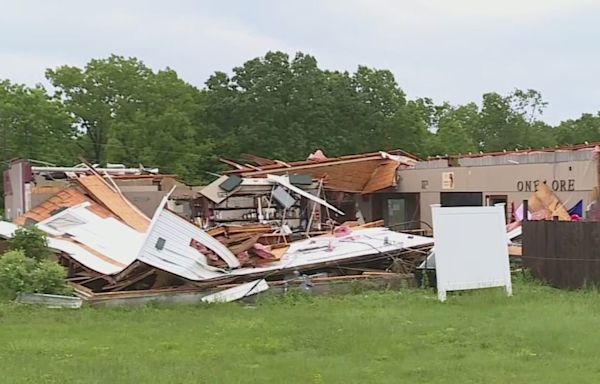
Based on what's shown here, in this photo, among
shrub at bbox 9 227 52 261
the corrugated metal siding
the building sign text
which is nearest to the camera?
shrub at bbox 9 227 52 261

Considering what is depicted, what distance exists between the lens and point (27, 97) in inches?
2078

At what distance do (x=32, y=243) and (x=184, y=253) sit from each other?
312 cm

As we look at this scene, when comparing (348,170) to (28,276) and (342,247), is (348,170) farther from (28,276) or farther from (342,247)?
(28,276)

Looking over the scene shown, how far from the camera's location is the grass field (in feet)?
24.2

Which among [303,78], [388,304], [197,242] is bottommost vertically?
[388,304]

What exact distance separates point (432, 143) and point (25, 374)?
52.7 metres

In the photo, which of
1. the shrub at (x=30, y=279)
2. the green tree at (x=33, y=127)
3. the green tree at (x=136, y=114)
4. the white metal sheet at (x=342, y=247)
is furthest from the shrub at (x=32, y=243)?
the green tree at (x=33, y=127)

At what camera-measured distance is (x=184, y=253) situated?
1384 cm

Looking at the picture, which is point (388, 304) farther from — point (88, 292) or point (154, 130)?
point (154, 130)

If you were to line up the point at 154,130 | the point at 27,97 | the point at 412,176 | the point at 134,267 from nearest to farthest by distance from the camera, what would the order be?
1. the point at 134,267
2. the point at 412,176
3. the point at 154,130
4. the point at 27,97

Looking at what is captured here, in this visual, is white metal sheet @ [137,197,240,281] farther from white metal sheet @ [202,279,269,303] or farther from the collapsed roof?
the collapsed roof

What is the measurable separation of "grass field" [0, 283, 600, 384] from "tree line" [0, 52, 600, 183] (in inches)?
1450

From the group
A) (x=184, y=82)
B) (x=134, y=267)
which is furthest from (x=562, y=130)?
(x=134, y=267)

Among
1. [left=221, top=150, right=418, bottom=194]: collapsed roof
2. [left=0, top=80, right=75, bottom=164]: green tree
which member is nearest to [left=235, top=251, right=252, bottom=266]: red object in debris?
[left=221, top=150, right=418, bottom=194]: collapsed roof
